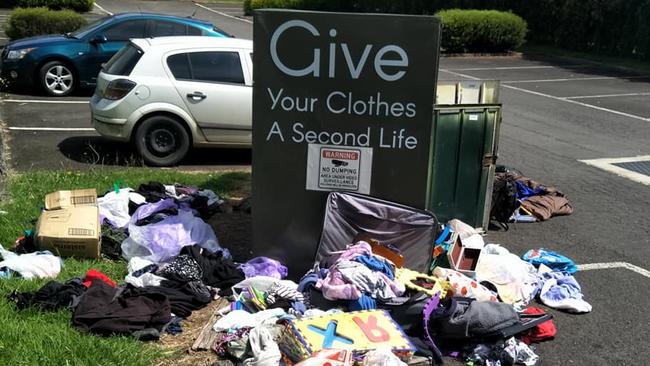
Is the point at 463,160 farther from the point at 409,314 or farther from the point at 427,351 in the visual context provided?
the point at 427,351

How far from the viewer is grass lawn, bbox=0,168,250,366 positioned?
161 inches

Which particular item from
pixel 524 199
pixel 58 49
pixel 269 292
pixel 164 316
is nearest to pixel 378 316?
pixel 269 292

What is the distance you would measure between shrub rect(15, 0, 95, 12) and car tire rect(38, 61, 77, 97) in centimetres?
2154

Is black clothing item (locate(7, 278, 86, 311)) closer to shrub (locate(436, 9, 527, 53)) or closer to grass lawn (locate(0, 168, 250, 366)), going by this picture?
grass lawn (locate(0, 168, 250, 366))

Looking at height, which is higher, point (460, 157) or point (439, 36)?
point (439, 36)

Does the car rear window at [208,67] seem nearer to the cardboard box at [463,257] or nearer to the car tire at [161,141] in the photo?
the car tire at [161,141]

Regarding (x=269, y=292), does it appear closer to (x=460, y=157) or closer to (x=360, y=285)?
(x=360, y=285)

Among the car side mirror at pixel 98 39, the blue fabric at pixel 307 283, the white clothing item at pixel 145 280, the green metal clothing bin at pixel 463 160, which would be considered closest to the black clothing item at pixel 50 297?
the white clothing item at pixel 145 280

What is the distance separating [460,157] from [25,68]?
10.2m

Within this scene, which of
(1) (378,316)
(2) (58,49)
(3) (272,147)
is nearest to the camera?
(1) (378,316)

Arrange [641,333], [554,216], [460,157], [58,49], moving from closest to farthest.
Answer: [641,333]
[460,157]
[554,216]
[58,49]

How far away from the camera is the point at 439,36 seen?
523 centimetres

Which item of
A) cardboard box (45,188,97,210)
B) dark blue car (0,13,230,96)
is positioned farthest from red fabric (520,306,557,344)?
dark blue car (0,13,230,96)

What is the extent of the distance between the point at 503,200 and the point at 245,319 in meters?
3.73
